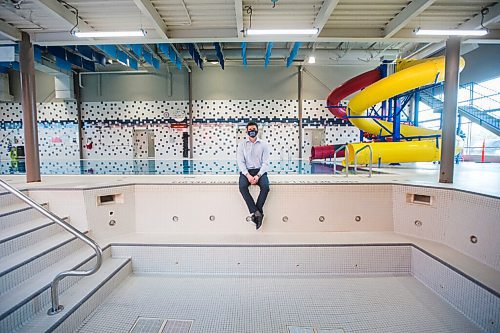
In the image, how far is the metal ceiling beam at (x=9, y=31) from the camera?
3.82 metres

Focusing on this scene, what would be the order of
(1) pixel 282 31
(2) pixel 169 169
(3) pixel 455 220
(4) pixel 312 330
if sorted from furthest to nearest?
(2) pixel 169 169 → (1) pixel 282 31 → (3) pixel 455 220 → (4) pixel 312 330

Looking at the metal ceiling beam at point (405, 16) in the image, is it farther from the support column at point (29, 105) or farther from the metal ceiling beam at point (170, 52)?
the metal ceiling beam at point (170, 52)

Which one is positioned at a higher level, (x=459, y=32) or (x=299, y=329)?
(x=459, y=32)

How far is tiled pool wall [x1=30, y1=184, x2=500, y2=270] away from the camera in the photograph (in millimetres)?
3562

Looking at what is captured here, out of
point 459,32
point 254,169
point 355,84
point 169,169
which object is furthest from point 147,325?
point 355,84

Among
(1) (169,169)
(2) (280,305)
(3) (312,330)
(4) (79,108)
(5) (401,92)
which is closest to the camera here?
(3) (312,330)

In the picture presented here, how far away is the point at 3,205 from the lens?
3.12m

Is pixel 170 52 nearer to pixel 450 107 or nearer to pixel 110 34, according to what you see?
pixel 110 34

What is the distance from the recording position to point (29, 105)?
412 centimetres

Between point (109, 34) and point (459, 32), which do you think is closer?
point (459, 32)

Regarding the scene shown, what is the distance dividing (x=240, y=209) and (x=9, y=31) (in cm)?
416

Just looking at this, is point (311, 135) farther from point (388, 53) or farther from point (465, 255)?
point (465, 255)

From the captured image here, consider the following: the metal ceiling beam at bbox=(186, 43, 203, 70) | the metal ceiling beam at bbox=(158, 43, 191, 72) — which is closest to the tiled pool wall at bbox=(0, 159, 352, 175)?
the metal ceiling beam at bbox=(158, 43, 191, 72)

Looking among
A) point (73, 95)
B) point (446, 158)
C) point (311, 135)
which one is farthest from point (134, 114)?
point (446, 158)
